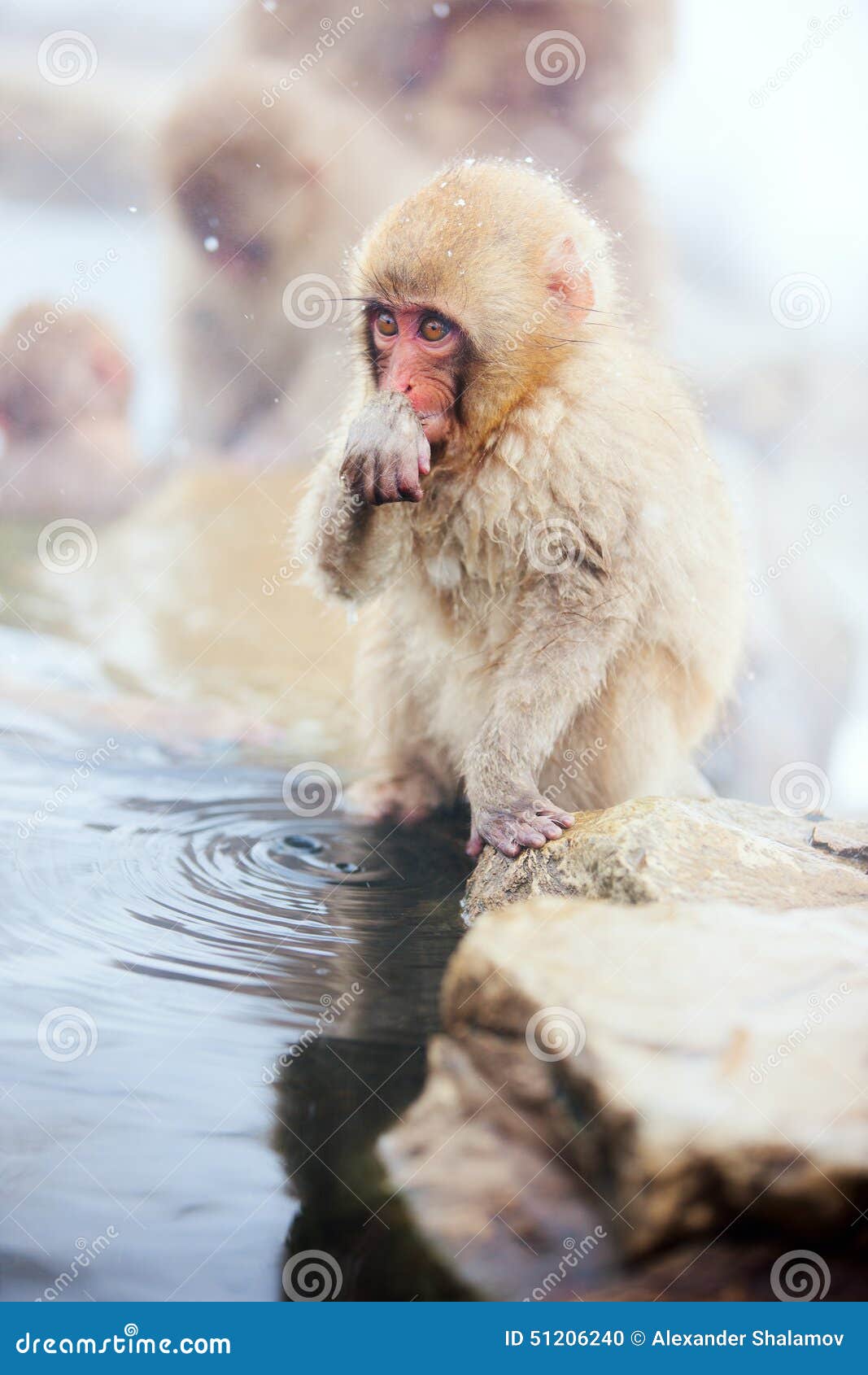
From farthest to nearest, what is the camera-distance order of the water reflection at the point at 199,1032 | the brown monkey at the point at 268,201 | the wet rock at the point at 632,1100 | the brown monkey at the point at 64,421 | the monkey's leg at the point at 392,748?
the brown monkey at the point at 268,201, the brown monkey at the point at 64,421, the monkey's leg at the point at 392,748, the water reflection at the point at 199,1032, the wet rock at the point at 632,1100

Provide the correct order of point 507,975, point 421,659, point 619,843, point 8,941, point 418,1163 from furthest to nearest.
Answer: point 421,659, point 8,941, point 619,843, point 507,975, point 418,1163

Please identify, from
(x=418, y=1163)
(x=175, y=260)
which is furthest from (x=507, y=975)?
(x=175, y=260)

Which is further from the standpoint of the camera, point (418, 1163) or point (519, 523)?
point (519, 523)

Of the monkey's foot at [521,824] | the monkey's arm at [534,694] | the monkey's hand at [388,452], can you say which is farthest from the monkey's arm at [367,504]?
the monkey's foot at [521,824]

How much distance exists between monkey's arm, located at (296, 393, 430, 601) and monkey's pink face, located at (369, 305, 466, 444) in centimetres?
8

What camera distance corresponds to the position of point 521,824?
285cm

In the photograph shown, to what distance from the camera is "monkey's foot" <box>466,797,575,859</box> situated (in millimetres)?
2787

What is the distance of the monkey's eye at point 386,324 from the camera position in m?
2.99

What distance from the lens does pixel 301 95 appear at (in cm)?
806

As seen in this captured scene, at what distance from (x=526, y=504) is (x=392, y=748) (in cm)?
136

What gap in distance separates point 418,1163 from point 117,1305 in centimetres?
47

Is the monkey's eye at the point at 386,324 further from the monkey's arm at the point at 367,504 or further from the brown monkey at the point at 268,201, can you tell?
the brown monkey at the point at 268,201

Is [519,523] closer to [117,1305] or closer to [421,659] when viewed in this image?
[421,659]

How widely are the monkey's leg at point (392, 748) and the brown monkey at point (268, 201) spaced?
409 cm
